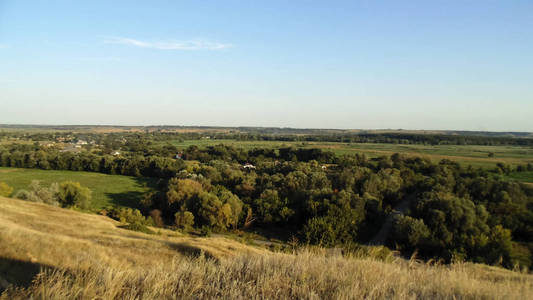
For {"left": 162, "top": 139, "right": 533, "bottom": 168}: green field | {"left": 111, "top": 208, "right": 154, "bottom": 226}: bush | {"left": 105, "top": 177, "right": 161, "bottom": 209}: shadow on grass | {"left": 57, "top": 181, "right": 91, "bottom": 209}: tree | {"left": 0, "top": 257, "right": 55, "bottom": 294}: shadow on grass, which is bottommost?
{"left": 105, "top": 177, "right": 161, "bottom": 209}: shadow on grass

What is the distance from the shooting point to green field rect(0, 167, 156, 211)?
48.2 metres

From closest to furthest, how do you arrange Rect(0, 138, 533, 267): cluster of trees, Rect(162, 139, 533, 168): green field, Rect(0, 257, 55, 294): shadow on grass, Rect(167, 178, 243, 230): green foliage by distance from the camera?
Rect(0, 257, 55, 294): shadow on grass → Rect(0, 138, 533, 267): cluster of trees → Rect(167, 178, 243, 230): green foliage → Rect(162, 139, 533, 168): green field

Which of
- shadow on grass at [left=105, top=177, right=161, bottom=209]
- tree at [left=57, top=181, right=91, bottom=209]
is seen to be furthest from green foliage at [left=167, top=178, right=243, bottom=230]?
tree at [left=57, top=181, right=91, bottom=209]

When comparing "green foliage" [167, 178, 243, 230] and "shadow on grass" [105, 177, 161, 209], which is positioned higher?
"green foliage" [167, 178, 243, 230]

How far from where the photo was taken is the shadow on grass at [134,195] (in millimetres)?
46181

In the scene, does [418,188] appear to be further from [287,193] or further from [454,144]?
[454,144]

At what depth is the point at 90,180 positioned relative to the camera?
61344 millimetres

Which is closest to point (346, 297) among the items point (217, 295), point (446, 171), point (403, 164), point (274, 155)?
point (217, 295)

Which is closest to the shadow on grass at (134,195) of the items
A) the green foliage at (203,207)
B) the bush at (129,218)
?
the green foliage at (203,207)

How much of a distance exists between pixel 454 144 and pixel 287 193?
131 m

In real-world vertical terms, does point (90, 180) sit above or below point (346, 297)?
below

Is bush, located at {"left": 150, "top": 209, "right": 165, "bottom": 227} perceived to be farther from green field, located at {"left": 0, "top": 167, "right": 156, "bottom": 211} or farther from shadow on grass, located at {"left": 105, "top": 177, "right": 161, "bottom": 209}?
green field, located at {"left": 0, "top": 167, "right": 156, "bottom": 211}

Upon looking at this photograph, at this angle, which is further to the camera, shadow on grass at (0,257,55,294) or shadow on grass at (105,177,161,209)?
shadow on grass at (105,177,161,209)

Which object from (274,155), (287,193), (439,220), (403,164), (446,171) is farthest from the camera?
(274,155)
